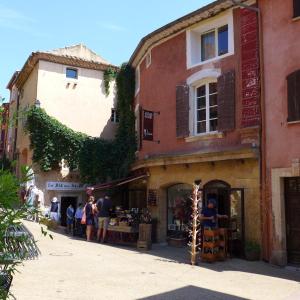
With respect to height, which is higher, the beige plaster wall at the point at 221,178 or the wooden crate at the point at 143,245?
the beige plaster wall at the point at 221,178

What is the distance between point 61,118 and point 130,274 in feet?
48.8

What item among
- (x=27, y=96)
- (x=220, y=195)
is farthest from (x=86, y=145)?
(x=220, y=195)

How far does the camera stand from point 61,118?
74.9 ft

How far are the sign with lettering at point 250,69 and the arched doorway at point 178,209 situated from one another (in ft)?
12.4

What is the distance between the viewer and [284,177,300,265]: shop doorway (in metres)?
11.0

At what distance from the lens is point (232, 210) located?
1262 centimetres

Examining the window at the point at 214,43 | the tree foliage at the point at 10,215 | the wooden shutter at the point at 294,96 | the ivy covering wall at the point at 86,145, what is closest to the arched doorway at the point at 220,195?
the wooden shutter at the point at 294,96

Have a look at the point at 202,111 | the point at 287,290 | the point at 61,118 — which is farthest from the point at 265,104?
the point at 61,118

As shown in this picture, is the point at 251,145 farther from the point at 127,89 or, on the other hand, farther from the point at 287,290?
the point at 127,89

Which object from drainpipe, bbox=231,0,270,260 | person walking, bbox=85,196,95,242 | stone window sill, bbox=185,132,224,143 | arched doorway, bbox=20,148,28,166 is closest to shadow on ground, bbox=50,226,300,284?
drainpipe, bbox=231,0,270,260

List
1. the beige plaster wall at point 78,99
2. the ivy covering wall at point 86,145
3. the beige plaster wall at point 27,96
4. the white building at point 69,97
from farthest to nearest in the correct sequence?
the beige plaster wall at point 27,96
the beige plaster wall at point 78,99
the white building at point 69,97
the ivy covering wall at point 86,145

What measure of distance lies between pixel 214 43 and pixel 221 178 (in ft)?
15.7

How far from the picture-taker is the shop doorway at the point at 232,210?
481 inches

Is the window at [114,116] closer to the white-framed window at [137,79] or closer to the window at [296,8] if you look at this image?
the white-framed window at [137,79]
